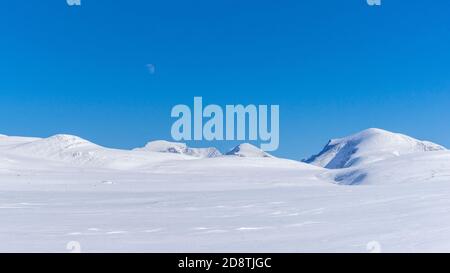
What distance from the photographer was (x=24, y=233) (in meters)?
11.4

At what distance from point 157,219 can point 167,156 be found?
3980 inches

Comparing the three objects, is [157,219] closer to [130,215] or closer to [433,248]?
[130,215]

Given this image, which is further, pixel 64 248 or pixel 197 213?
pixel 197 213

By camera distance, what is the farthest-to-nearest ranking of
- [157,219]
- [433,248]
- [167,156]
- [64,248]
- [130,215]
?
[167,156] → [130,215] → [157,219] → [64,248] → [433,248]

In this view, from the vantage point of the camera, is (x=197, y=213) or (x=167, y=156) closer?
(x=197, y=213)

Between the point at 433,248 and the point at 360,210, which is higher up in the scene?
the point at 360,210
